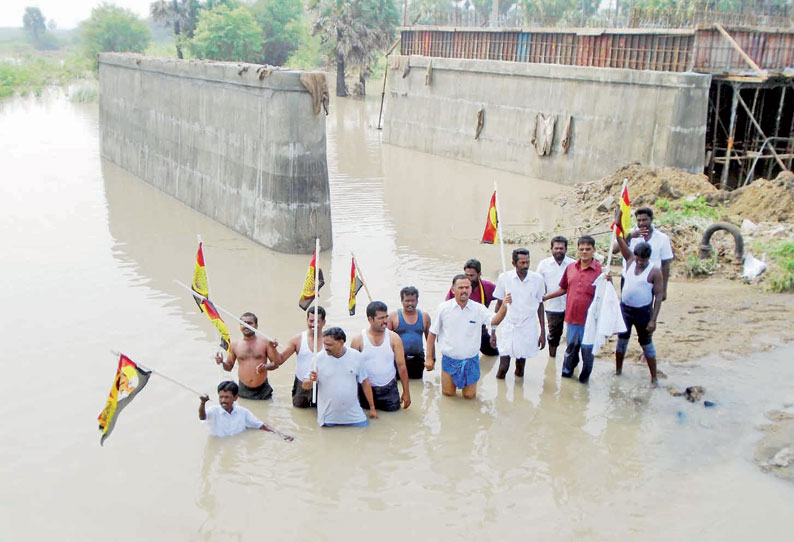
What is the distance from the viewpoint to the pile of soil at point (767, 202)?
13875mm

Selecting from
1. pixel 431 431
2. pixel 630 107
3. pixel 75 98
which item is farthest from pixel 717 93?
pixel 75 98

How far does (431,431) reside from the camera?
704cm

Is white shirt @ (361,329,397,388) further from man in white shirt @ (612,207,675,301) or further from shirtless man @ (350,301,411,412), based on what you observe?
man in white shirt @ (612,207,675,301)

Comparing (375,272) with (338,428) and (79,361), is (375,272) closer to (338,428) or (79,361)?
(79,361)

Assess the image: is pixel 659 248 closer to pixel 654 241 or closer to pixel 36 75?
pixel 654 241

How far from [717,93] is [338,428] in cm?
1521

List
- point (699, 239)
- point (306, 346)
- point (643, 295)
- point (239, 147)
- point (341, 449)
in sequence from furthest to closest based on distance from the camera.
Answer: point (239, 147), point (699, 239), point (643, 295), point (306, 346), point (341, 449)

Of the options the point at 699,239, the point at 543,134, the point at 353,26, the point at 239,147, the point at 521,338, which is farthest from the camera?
the point at 353,26

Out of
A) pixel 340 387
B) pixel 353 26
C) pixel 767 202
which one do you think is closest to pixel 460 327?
pixel 340 387

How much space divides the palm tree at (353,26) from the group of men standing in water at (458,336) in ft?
124

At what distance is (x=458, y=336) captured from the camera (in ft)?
23.9

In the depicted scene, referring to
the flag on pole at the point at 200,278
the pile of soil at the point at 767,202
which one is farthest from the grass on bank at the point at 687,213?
the flag on pole at the point at 200,278

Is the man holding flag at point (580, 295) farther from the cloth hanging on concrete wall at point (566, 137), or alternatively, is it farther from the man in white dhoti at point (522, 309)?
the cloth hanging on concrete wall at point (566, 137)

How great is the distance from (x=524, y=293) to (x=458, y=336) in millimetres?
896
